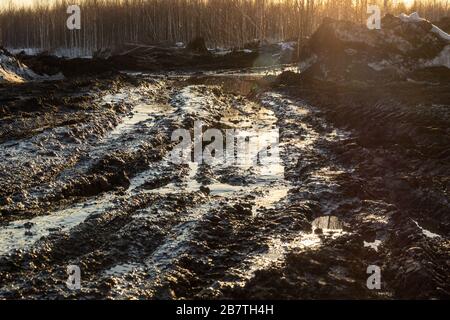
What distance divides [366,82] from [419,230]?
33.7 ft

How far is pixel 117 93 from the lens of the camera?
1346 cm

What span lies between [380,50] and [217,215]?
11860 mm

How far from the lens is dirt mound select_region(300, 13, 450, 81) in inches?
547

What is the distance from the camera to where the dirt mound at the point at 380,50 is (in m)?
13.9

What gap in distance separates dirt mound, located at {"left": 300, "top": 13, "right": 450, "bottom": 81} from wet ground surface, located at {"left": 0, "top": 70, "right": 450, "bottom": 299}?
19.3 feet

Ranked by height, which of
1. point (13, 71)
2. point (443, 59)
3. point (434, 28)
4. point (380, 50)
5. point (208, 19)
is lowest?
point (13, 71)

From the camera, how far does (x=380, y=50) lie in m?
15.0

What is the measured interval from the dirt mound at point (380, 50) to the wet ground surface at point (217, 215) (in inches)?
232

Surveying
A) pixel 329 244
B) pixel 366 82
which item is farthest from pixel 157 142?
pixel 366 82

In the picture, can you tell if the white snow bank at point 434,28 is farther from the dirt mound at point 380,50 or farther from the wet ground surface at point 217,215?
the wet ground surface at point 217,215
